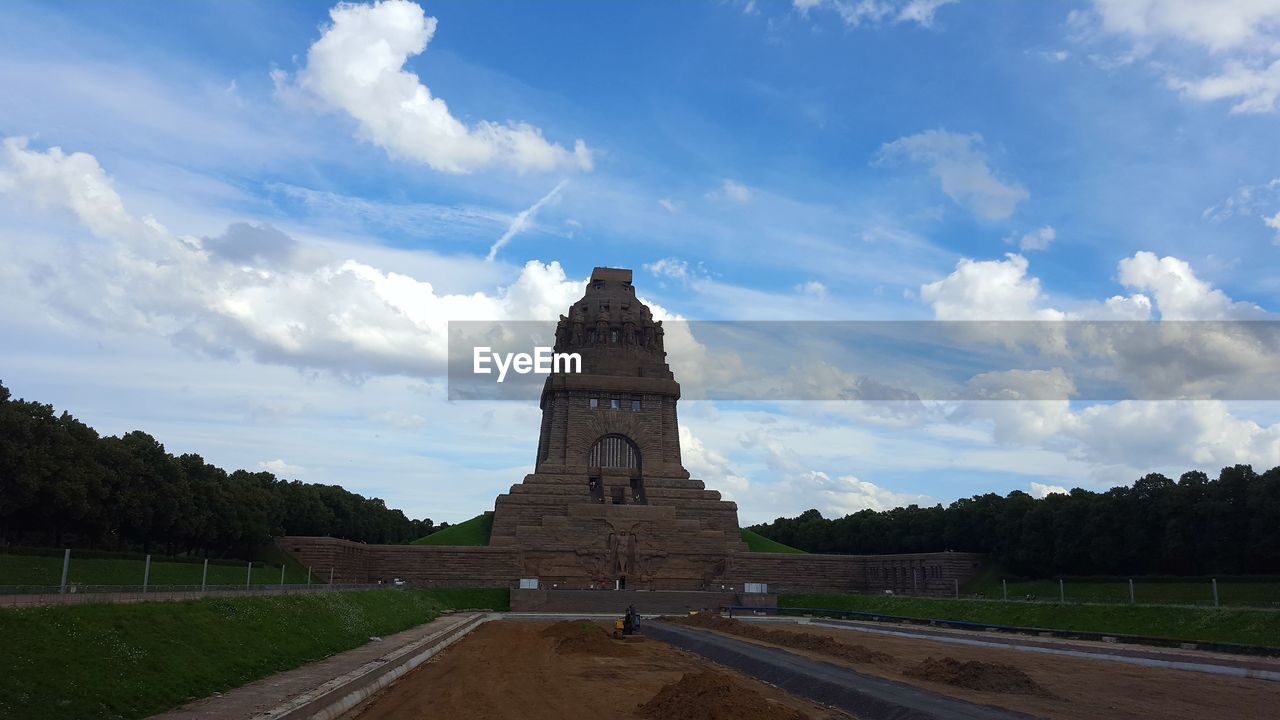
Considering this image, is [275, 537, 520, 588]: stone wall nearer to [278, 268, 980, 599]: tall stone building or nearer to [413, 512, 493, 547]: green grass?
[278, 268, 980, 599]: tall stone building

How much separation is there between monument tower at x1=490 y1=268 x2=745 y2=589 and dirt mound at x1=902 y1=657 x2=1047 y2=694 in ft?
132

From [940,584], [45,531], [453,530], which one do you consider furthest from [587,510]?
[45,531]

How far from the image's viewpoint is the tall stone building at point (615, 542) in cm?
5891

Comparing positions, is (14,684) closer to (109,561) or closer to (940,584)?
(109,561)

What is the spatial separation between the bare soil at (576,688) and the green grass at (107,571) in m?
14.0

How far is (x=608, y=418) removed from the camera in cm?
7294

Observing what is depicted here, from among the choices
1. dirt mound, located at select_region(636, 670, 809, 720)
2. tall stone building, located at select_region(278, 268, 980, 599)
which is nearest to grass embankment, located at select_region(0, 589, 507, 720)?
dirt mound, located at select_region(636, 670, 809, 720)

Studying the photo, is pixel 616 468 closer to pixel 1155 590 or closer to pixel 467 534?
pixel 467 534

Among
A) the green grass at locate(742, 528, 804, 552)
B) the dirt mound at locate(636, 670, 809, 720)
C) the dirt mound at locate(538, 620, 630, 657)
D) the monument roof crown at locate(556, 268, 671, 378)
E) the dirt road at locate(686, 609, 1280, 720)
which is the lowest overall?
the dirt mound at locate(538, 620, 630, 657)

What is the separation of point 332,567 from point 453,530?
16.5 metres

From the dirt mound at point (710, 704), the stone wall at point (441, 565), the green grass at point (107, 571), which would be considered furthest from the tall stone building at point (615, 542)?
the dirt mound at point (710, 704)

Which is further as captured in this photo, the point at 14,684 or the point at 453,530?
the point at 453,530

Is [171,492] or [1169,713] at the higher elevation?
[171,492]

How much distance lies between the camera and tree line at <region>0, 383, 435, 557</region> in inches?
1436
